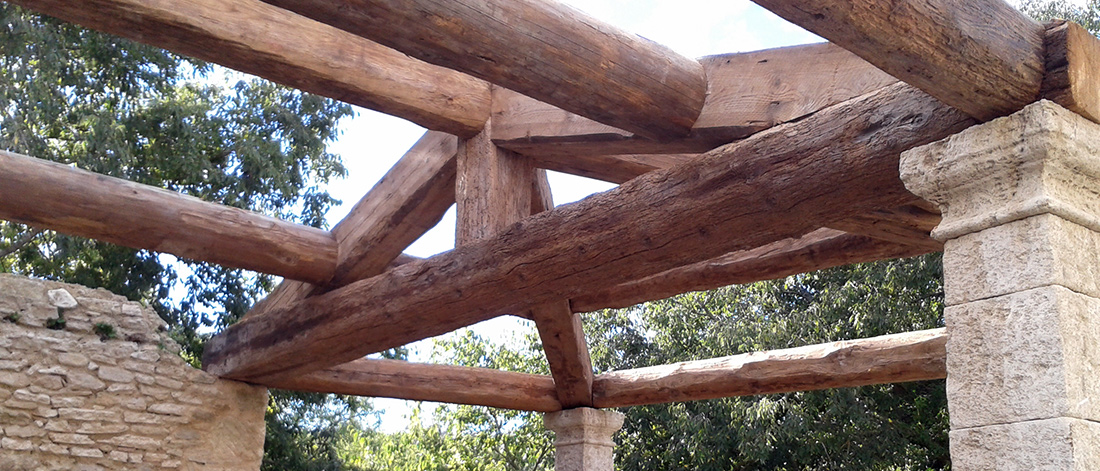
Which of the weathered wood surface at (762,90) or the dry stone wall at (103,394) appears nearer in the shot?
the weathered wood surface at (762,90)

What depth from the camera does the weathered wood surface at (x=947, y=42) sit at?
7.49 ft

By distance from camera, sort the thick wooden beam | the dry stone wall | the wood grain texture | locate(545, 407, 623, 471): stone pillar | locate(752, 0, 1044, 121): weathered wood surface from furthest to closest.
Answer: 1. locate(545, 407, 623, 471): stone pillar
2. the thick wooden beam
3. the dry stone wall
4. the wood grain texture
5. locate(752, 0, 1044, 121): weathered wood surface

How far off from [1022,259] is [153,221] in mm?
3963

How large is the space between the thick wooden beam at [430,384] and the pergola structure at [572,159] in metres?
0.24

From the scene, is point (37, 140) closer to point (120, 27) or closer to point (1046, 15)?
point (120, 27)

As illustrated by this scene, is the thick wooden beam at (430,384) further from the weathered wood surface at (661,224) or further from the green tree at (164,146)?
the green tree at (164,146)

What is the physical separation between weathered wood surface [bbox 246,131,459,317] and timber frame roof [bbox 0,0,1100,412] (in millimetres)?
13

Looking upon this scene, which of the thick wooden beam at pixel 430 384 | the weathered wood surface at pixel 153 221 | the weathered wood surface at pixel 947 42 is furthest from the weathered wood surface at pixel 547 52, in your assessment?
the thick wooden beam at pixel 430 384

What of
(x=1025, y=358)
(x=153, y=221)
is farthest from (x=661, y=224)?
(x=153, y=221)

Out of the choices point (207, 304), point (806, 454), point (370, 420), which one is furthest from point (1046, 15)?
point (370, 420)

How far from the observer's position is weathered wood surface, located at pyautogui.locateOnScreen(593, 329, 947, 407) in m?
5.78

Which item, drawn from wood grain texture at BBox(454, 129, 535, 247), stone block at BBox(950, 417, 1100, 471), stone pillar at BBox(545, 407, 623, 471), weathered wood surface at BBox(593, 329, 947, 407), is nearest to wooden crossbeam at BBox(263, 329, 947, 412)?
weathered wood surface at BBox(593, 329, 947, 407)

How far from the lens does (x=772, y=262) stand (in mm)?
5262

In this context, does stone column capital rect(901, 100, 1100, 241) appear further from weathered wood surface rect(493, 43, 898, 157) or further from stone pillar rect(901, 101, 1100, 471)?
weathered wood surface rect(493, 43, 898, 157)
